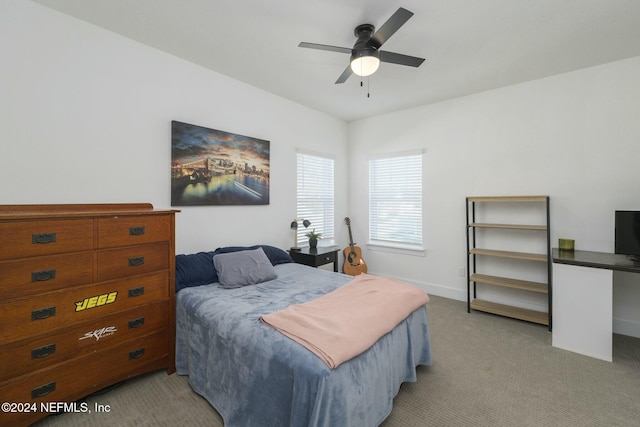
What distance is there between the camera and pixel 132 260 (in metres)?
1.99

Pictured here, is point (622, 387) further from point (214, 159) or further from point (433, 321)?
point (214, 159)

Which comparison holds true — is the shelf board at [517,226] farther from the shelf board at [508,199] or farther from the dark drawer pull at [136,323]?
the dark drawer pull at [136,323]

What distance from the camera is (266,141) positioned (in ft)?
11.4

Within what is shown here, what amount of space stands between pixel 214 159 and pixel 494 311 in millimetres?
3718

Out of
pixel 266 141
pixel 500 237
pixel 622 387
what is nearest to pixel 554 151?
pixel 500 237

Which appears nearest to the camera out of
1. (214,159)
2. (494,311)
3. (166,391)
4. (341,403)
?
(341,403)

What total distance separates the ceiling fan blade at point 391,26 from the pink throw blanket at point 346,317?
1864 millimetres

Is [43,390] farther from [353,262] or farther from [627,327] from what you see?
[627,327]

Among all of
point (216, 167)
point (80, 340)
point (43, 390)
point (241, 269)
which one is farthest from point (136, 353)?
point (216, 167)

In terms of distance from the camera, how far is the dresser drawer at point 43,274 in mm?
1520

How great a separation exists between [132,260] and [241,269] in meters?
0.86

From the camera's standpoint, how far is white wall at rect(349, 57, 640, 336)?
2.80 m

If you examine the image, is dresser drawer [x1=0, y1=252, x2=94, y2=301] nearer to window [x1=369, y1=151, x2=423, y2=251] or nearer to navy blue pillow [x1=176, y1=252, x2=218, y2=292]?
navy blue pillow [x1=176, y1=252, x2=218, y2=292]

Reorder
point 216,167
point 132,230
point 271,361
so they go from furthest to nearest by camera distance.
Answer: point 216,167, point 132,230, point 271,361
